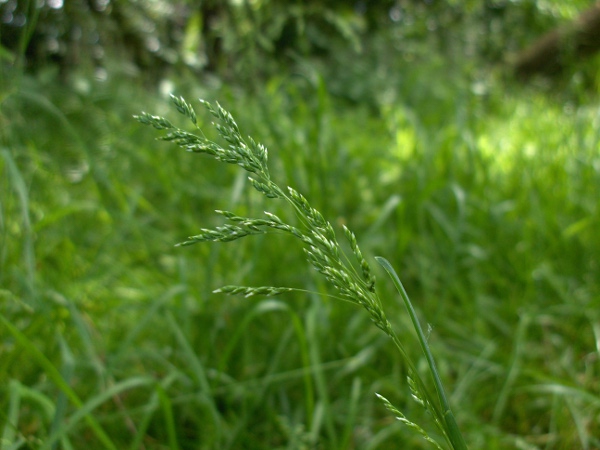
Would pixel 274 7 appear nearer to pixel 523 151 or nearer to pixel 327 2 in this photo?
pixel 327 2

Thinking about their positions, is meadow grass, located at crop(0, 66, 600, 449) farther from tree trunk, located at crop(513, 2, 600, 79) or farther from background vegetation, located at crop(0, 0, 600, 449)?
tree trunk, located at crop(513, 2, 600, 79)

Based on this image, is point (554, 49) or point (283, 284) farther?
point (554, 49)

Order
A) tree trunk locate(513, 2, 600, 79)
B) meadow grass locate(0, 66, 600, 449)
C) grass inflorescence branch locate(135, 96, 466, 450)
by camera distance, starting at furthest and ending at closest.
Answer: tree trunk locate(513, 2, 600, 79), meadow grass locate(0, 66, 600, 449), grass inflorescence branch locate(135, 96, 466, 450)

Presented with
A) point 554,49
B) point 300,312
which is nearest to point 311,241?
point 300,312

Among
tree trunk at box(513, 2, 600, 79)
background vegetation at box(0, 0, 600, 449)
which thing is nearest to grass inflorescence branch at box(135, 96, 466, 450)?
background vegetation at box(0, 0, 600, 449)

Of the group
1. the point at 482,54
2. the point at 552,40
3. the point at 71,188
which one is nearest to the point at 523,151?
the point at 71,188

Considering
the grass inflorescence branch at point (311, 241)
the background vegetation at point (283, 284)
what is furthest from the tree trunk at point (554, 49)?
the grass inflorescence branch at point (311, 241)

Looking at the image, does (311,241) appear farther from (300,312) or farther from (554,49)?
(554,49)
